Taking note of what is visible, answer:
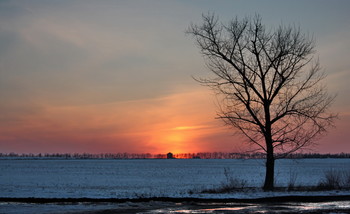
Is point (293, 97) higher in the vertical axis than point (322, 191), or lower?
higher

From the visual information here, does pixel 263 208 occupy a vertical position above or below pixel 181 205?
above

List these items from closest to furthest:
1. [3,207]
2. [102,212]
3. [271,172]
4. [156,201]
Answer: [102,212]
[3,207]
[156,201]
[271,172]

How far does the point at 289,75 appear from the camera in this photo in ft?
92.3

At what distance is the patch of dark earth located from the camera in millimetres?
17734

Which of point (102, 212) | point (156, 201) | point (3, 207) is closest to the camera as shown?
point (102, 212)

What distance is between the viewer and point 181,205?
66.3 feet

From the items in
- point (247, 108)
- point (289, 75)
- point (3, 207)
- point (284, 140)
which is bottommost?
point (3, 207)

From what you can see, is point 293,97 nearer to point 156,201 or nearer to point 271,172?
point 271,172

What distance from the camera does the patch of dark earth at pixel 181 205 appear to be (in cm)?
1773

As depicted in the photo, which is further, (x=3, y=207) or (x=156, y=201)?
(x=156, y=201)

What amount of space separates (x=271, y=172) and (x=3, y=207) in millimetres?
15985

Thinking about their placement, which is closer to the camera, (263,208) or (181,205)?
(263,208)

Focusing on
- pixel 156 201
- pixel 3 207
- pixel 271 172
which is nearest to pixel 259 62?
pixel 271 172

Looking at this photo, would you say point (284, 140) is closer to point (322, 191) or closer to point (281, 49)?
point (322, 191)
